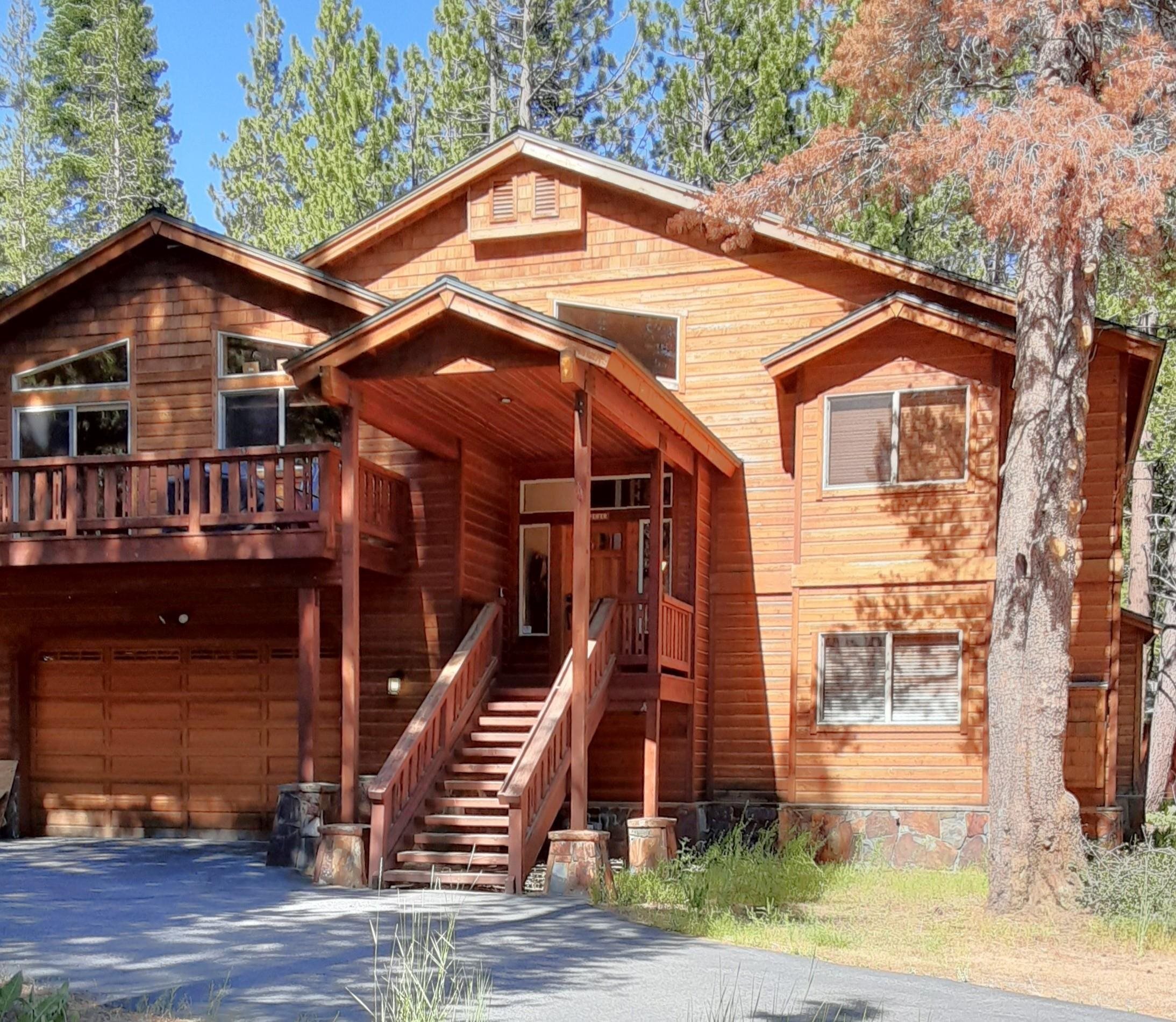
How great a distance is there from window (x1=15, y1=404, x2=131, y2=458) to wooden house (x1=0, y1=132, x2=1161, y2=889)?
0.13ft

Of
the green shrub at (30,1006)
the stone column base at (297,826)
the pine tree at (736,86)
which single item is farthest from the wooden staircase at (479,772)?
the pine tree at (736,86)

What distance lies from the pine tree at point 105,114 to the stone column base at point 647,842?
31395 mm

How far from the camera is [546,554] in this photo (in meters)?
17.0

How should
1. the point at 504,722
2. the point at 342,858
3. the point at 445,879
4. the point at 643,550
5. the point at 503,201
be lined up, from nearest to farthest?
the point at 445,879 < the point at 342,858 < the point at 504,722 < the point at 643,550 < the point at 503,201

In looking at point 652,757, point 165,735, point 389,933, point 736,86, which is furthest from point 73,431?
point 736,86

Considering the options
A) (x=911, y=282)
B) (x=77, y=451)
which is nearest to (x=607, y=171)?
(x=911, y=282)

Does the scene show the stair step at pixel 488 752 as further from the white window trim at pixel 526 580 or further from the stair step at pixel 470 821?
the white window trim at pixel 526 580

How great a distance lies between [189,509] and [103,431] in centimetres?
352

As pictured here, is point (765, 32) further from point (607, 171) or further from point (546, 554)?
point (546, 554)

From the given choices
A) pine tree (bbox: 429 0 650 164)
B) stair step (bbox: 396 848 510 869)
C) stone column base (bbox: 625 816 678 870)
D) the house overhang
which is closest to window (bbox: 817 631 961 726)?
stone column base (bbox: 625 816 678 870)

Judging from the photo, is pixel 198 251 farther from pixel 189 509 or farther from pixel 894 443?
pixel 894 443

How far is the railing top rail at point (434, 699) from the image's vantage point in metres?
12.6

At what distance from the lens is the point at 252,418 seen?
1677cm

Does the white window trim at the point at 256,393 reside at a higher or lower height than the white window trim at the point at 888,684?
higher
